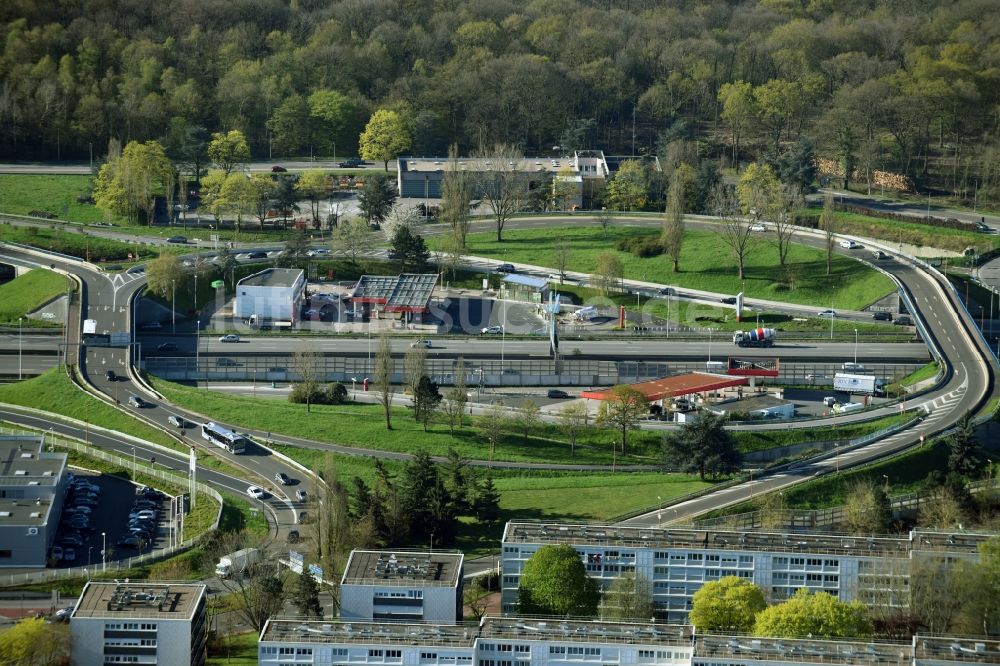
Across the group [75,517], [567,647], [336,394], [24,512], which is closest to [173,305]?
[336,394]

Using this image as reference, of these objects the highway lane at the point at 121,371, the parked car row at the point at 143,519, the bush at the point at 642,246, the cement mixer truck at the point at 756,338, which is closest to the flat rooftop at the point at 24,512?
the parked car row at the point at 143,519

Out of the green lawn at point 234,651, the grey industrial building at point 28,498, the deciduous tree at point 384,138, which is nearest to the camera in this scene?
the green lawn at point 234,651

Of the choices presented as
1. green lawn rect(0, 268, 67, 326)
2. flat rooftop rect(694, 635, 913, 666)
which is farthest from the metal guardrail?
green lawn rect(0, 268, 67, 326)

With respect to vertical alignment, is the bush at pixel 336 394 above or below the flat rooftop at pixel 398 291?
below

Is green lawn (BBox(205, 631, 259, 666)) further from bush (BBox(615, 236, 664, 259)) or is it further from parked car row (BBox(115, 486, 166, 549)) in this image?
bush (BBox(615, 236, 664, 259))

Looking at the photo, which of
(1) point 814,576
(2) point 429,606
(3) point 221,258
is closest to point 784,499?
(1) point 814,576

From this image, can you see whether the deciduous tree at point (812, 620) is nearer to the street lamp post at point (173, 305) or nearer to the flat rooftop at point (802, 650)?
the flat rooftop at point (802, 650)

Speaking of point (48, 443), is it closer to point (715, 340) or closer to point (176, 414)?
point (176, 414)
